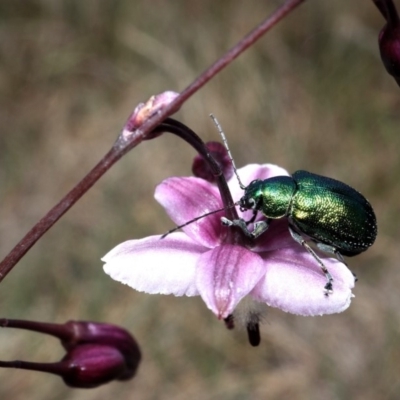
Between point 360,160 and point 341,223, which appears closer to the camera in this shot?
point 341,223

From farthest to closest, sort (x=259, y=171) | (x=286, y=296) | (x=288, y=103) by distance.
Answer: (x=288, y=103), (x=259, y=171), (x=286, y=296)

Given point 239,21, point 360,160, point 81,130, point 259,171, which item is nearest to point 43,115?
point 81,130

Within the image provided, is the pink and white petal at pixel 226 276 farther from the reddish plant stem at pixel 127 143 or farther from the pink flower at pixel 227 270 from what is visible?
the reddish plant stem at pixel 127 143

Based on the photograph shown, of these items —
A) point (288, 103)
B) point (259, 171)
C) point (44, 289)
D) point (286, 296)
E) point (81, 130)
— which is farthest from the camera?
point (81, 130)

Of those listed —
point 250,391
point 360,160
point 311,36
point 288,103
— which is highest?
point 311,36

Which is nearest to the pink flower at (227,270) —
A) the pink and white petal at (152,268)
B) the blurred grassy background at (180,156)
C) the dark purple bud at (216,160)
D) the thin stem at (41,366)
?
the pink and white petal at (152,268)

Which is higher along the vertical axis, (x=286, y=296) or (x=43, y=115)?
(x=43, y=115)

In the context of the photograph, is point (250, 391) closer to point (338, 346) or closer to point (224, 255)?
point (338, 346)
